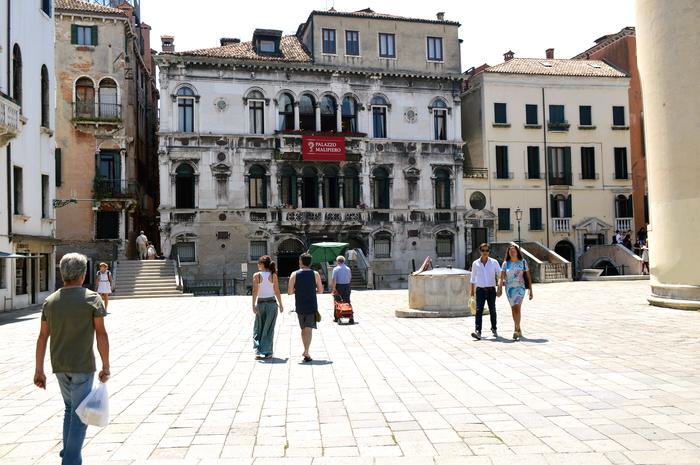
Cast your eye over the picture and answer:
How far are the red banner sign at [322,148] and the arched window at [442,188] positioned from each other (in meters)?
6.45

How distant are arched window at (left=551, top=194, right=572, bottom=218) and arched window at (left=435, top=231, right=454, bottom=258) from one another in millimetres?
7500

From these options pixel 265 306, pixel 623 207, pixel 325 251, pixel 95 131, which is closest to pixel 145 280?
pixel 325 251

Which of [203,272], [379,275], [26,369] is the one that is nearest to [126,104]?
[203,272]

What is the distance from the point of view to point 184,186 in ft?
124

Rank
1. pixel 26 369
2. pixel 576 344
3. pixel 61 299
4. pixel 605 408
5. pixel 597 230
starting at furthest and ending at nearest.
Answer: pixel 597 230 → pixel 576 344 → pixel 26 369 → pixel 605 408 → pixel 61 299

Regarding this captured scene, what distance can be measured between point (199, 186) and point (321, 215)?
7.21 m

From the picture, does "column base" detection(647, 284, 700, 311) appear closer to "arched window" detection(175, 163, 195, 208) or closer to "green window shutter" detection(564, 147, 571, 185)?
"green window shutter" detection(564, 147, 571, 185)

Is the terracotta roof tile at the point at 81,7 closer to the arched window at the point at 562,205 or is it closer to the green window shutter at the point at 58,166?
the green window shutter at the point at 58,166

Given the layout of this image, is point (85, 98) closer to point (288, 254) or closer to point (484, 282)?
point (288, 254)

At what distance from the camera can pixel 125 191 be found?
37.2 m

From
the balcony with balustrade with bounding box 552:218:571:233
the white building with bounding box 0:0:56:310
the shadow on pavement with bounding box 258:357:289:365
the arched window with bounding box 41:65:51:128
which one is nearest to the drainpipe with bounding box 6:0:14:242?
the white building with bounding box 0:0:56:310

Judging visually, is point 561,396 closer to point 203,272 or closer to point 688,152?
point 688,152

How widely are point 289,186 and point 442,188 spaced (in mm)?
9701

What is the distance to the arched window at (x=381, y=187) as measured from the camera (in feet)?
133
